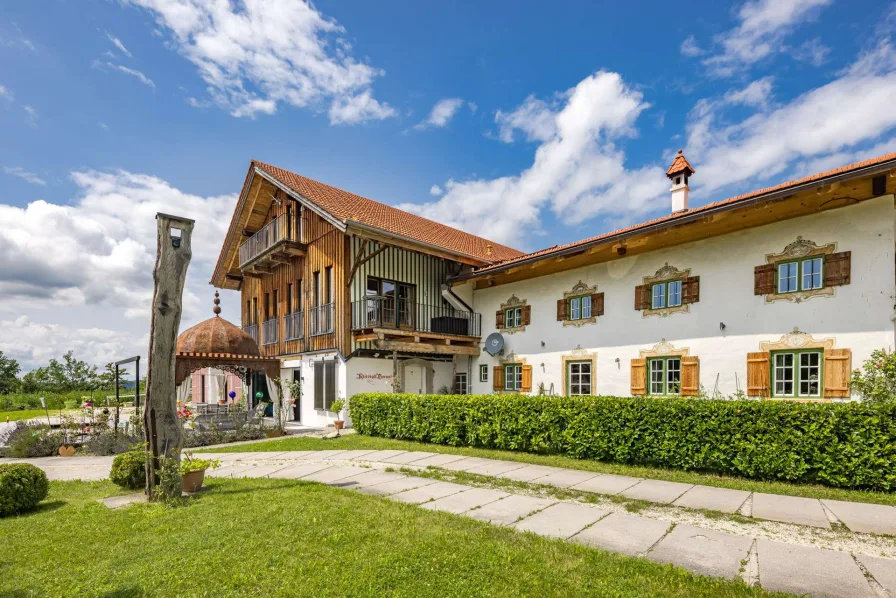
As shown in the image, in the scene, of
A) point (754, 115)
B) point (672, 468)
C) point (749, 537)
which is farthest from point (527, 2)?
point (749, 537)

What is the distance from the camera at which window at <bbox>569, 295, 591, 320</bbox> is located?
14256 mm

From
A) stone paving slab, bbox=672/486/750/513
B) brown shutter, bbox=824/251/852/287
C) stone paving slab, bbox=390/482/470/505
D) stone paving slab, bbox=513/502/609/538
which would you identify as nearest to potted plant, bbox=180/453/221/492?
stone paving slab, bbox=390/482/470/505

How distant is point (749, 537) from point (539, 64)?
11537 mm

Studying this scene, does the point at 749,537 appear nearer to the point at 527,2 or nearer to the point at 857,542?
the point at 857,542

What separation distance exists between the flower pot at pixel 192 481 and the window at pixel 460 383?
1172cm

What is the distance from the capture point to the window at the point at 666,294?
1233 cm

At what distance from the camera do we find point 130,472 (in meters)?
7.26

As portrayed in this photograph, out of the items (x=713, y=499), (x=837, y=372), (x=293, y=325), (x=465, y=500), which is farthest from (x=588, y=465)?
(x=293, y=325)

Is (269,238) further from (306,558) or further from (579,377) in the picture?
(306,558)

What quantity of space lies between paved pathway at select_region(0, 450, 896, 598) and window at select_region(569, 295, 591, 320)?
21.0ft

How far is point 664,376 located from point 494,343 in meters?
5.84

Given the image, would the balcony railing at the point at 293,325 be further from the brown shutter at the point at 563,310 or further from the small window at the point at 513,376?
the brown shutter at the point at 563,310

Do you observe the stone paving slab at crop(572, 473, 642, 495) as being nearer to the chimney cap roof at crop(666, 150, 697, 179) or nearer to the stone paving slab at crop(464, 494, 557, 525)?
the stone paving slab at crop(464, 494, 557, 525)


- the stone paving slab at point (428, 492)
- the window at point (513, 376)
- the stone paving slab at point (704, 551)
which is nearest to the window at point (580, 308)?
the window at point (513, 376)
